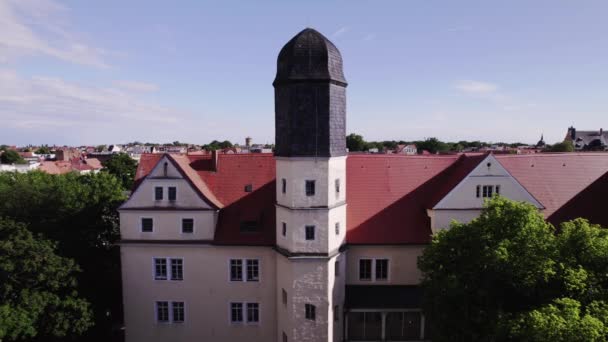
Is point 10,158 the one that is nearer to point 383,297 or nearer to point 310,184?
point 310,184

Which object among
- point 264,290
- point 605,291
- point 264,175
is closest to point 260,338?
point 264,290

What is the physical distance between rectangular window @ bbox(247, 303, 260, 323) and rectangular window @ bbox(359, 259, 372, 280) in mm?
7672

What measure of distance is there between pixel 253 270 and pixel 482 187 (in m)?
16.9

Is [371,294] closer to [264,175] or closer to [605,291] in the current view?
[264,175]

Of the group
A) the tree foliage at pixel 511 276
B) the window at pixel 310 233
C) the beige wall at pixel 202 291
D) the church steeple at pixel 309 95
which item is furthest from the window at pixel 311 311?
the church steeple at pixel 309 95

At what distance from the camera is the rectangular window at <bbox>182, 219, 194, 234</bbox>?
90.1 ft

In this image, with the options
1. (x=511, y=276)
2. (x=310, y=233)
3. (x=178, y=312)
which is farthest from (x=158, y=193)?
(x=511, y=276)

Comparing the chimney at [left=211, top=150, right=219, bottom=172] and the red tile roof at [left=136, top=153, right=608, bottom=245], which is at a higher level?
the chimney at [left=211, top=150, right=219, bottom=172]

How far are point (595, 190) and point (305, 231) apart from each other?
853 inches

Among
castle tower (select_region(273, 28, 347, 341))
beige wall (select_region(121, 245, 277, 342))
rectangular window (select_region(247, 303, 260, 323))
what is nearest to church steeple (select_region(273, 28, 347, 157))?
castle tower (select_region(273, 28, 347, 341))

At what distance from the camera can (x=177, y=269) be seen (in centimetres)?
2769

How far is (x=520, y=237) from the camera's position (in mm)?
18234

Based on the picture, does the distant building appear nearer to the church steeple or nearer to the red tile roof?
the red tile roof

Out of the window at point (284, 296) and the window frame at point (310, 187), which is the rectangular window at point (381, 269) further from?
the window frame at point (310, 187)
